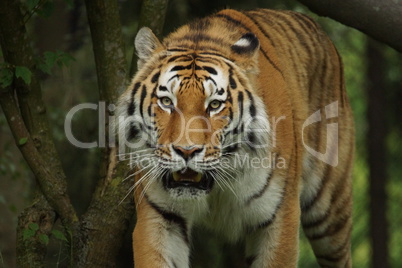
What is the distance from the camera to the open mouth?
3604mm

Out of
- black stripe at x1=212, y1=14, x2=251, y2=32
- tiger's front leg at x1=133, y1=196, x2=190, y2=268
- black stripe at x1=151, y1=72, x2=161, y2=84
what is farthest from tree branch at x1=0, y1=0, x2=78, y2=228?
black stripe at x1=212, y1=14, x2=251, y2=32

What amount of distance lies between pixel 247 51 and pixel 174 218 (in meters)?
0.92

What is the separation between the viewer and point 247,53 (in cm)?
380

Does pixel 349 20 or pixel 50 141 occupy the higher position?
pixel 349 20

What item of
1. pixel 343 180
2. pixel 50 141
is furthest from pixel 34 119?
pixel 343 180

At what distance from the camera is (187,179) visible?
3.61 meters

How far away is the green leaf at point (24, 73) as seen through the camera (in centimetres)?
418

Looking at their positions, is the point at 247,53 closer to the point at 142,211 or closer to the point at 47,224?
the point at 142,211

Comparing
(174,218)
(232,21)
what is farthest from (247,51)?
(174,218)

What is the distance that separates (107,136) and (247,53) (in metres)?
1.42

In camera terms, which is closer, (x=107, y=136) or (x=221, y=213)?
(x=221, y=213)

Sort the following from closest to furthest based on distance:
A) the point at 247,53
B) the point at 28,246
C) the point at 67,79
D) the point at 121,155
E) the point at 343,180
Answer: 1. the point at 247,53
2. the point at 121,155
3. the point at 28,246
4. the point at 343,180
5. the point at 67,79

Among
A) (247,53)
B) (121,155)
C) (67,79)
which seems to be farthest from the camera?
(67,79)

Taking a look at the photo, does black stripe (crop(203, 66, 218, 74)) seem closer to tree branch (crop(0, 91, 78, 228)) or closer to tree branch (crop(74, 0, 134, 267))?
tree branch (crop(74, 0, 134, 267))
